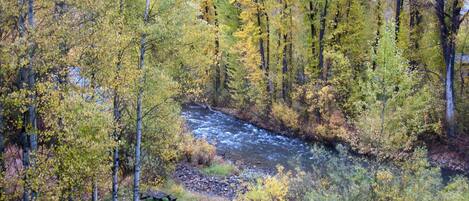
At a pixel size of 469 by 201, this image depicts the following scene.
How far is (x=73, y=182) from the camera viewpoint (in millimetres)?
9273

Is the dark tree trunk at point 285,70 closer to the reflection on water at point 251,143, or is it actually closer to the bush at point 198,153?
the reflection on water at point 251,143

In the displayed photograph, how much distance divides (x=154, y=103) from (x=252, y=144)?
42.9ft

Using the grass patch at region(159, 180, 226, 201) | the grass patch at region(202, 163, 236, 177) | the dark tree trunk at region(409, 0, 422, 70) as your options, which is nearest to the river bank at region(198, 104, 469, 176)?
the dark tree trunk at region(409, 0, 422, 70)

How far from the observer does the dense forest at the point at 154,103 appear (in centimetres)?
896

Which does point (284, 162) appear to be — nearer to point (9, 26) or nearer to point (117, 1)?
point (117, 1)

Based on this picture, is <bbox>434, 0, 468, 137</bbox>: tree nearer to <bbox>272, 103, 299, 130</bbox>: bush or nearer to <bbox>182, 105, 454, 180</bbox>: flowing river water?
<bbox>182, 105, 454, 180</bbox>: flowing river water

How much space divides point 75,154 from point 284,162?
14193 mm

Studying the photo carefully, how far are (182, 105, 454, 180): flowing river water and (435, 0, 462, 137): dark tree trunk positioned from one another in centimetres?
321

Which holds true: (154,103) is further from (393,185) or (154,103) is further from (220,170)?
(220,170)

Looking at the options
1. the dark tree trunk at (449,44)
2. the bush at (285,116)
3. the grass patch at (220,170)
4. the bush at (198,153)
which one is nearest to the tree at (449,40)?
the dark tree trunk at (449,44)

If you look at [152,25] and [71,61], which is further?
[152,25]

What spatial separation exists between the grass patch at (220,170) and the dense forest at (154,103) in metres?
0.39

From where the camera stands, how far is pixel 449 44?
2181cm

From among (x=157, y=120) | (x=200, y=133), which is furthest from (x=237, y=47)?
(x=157, y=120)
